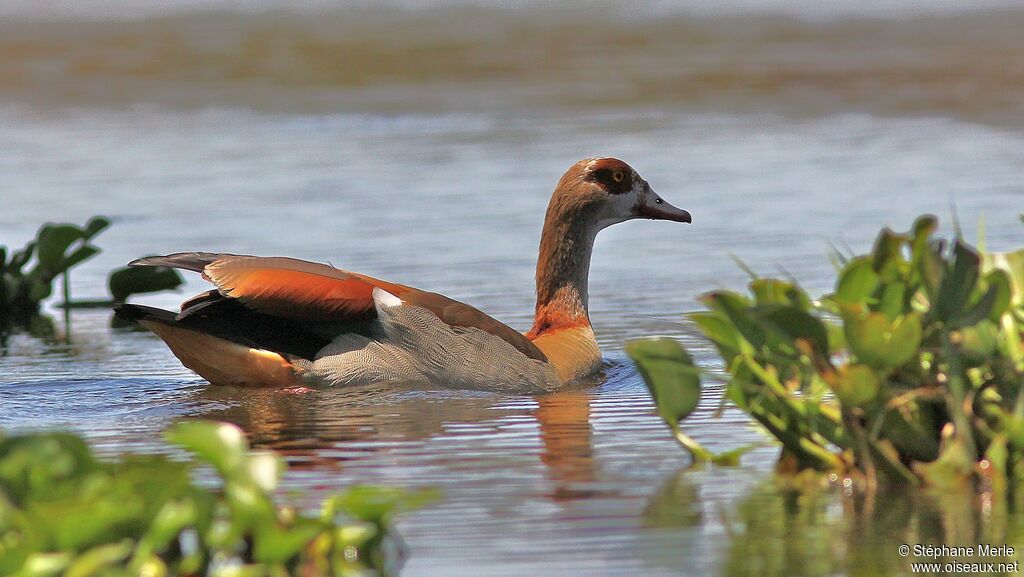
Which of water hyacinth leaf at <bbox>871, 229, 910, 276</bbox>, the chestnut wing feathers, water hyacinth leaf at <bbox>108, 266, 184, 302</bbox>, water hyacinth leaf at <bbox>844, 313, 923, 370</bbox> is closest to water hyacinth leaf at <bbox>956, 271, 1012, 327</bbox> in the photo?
water hyacinth leaf at <bbox>844, 313, 923, 370</bbox>

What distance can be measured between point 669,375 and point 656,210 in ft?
13.7

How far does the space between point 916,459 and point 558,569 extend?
4.33 feet

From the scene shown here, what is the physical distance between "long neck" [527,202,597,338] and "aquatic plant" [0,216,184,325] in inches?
100

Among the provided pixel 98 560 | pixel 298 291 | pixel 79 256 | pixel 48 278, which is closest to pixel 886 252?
pixel 98 560

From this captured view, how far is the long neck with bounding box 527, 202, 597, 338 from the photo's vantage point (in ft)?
30.9

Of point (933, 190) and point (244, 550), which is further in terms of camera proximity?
point (933, 190)

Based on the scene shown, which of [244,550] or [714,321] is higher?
[714,321]

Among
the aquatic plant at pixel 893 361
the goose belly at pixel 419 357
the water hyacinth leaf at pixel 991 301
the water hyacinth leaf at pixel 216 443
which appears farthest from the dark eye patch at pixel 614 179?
the water hyacinth leaf at pixel 216 443

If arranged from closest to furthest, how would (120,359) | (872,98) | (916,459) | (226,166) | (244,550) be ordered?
1. (244,550)
2. (916,459)
3. (120,359)
4. (226,166)
5. (872,98)

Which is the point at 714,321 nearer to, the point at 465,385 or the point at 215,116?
the point at 465,385

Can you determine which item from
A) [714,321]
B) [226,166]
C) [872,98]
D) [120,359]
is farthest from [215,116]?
[714,321]

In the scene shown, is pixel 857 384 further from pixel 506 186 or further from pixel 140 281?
pixel 506 186

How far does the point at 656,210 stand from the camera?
9.68 m

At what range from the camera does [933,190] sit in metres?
13.6
